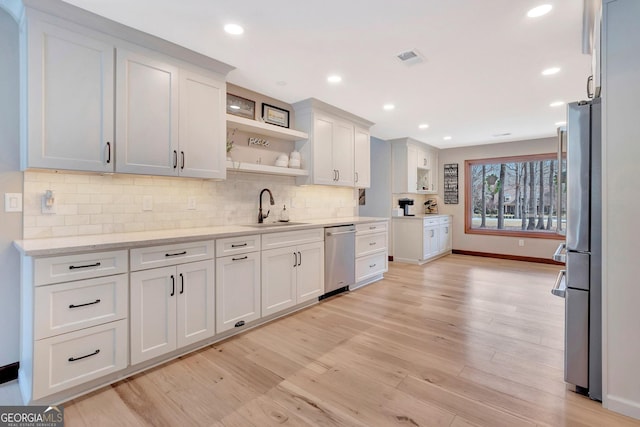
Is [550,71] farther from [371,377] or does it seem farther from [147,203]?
[147,203]

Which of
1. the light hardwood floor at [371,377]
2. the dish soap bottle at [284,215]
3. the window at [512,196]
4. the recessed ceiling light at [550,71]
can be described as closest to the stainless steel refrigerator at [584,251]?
the light hardwood floor at [371,377]

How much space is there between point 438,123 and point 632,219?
3.50 metres

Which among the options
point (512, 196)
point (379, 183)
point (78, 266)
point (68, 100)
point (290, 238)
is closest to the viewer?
point (78, 266)

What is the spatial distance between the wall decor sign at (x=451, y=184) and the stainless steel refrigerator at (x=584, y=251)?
17.0ft

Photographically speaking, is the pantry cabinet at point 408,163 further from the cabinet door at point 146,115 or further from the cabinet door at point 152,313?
the cabinet door at point 152,313

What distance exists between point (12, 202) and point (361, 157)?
12.5 ft

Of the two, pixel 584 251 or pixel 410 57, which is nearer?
pixel 584 251

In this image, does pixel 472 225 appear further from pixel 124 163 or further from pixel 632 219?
pixel 124 163

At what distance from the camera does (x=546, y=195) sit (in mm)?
6023

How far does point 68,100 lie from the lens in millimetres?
1973

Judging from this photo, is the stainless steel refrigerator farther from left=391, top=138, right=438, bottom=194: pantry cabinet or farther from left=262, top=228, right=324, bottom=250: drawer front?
left=391, top=138, right=438, bottom=194: pantry cabinet

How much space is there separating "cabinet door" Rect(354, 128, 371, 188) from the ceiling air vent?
5.92ft

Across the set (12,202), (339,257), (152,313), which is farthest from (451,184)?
(12,202)

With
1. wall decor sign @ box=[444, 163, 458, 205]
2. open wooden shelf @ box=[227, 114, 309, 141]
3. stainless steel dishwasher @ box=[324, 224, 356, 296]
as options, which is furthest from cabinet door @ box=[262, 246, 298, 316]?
wall decor sign @ box=[444, 163, 458, 205]
